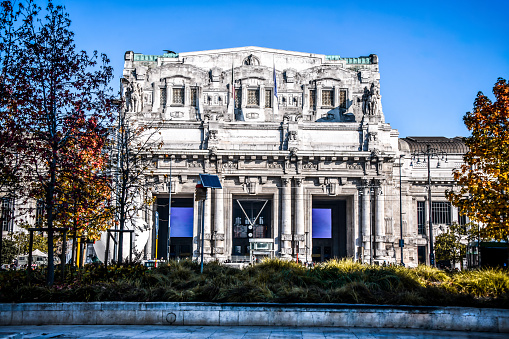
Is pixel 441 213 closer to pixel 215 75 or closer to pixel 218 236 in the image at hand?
pixel 218 236

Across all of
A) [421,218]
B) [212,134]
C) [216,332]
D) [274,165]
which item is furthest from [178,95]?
[216,332]

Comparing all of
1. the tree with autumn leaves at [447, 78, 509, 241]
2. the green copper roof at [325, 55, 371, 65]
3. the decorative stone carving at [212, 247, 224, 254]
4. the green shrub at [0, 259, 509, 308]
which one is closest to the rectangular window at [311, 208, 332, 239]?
the decorative stone carving at [212, 247, 224, 254]

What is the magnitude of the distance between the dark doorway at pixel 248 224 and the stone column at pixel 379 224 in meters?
12.6

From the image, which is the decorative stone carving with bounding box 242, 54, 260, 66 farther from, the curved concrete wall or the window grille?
the curved concrete wall

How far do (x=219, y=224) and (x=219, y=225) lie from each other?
0.11 m

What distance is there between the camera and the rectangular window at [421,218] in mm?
70375

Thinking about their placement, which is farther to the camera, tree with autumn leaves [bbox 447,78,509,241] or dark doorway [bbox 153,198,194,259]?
dark doorway [bbox 153,198,194,259]

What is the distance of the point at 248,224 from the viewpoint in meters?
65.9

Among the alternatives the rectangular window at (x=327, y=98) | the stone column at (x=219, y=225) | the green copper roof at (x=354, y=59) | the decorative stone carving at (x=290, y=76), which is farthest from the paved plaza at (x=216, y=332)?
the green copper roof at (x=354, y=59)

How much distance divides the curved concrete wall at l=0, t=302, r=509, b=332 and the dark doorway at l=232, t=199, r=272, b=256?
45850mm

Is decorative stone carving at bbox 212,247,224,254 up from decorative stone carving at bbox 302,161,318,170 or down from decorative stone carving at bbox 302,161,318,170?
down

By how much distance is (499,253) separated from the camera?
44312 mm

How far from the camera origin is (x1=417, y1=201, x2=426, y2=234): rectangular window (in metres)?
70.4

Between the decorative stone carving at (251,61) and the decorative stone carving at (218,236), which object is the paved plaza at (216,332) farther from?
the decorative stone carving at (251,61)
